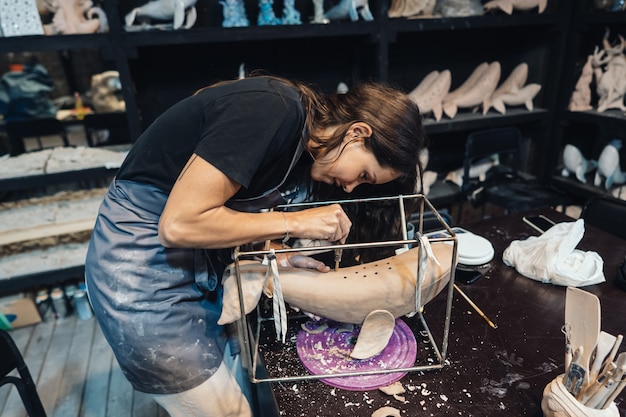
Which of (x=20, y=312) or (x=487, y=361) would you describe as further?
(x=20, y=312)

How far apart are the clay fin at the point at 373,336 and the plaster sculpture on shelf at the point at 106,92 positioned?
76.0 inches

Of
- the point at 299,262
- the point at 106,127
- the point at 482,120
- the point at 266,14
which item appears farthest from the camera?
the point at 482,120

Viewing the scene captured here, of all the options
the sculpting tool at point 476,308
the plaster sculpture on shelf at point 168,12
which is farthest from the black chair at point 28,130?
the sculpting tool at point 476,308

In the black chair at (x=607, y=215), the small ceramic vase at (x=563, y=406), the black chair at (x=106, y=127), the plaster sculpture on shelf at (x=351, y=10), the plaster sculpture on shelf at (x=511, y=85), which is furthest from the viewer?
the plaster sculpture on shelf at (x=511, y=85)

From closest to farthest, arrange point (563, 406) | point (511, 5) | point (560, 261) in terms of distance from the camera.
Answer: point (563, 406) → point (560, 261) → point (511, 5)

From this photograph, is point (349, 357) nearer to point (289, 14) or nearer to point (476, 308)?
point (476, 308)

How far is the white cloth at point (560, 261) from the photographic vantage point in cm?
115

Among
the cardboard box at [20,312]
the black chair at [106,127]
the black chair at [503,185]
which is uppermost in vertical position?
the black chair at [106,127]

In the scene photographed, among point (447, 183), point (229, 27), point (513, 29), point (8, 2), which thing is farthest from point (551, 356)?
point (513, 29)

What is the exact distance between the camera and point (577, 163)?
2.64 m

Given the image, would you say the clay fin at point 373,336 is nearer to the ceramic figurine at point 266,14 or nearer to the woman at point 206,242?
the woman at point 206,242

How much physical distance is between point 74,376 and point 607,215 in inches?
91.5

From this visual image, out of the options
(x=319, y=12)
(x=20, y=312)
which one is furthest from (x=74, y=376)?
(x=319, y=12)

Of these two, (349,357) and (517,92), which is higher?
(517,92)
